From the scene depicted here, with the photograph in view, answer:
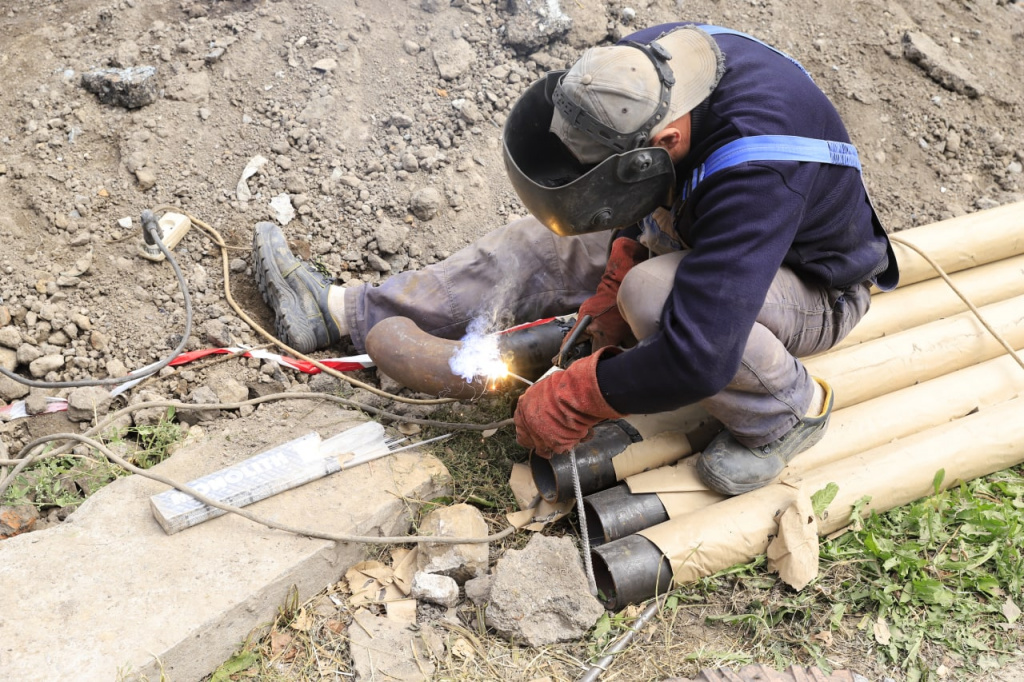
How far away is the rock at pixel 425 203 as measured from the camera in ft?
12.1

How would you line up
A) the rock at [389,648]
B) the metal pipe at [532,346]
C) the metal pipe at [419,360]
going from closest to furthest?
1. the rock at [389,648]
2. the metal pipe at [419,360]
3. the metal pipe at [532,346]

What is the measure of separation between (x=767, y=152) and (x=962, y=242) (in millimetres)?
1797

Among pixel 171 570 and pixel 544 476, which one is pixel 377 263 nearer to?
pixel 544 476

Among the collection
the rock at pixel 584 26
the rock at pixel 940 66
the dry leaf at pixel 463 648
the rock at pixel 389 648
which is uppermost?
the rock at pixel 584 26

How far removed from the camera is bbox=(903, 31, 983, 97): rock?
4.56 meters

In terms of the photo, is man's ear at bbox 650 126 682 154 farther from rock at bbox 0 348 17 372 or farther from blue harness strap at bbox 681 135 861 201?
rock at bbox 0 348 17 372

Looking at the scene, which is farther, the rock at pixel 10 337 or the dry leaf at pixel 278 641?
the rock at pixel 10 337

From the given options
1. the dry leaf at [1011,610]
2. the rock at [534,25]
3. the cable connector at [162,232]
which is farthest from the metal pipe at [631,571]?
the rock at [534,25]

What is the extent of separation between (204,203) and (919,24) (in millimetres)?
4326

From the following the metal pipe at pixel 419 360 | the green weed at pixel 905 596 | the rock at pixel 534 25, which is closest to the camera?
the green weed at pixel 905 596

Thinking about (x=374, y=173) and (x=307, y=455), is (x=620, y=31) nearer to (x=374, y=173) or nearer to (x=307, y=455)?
(x=374, y=173)

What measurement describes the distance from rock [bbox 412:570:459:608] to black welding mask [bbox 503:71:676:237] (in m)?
1.15

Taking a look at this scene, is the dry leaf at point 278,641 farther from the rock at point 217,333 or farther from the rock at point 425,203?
the rock at point 425,203

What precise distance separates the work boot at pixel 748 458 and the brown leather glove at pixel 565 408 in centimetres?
44
